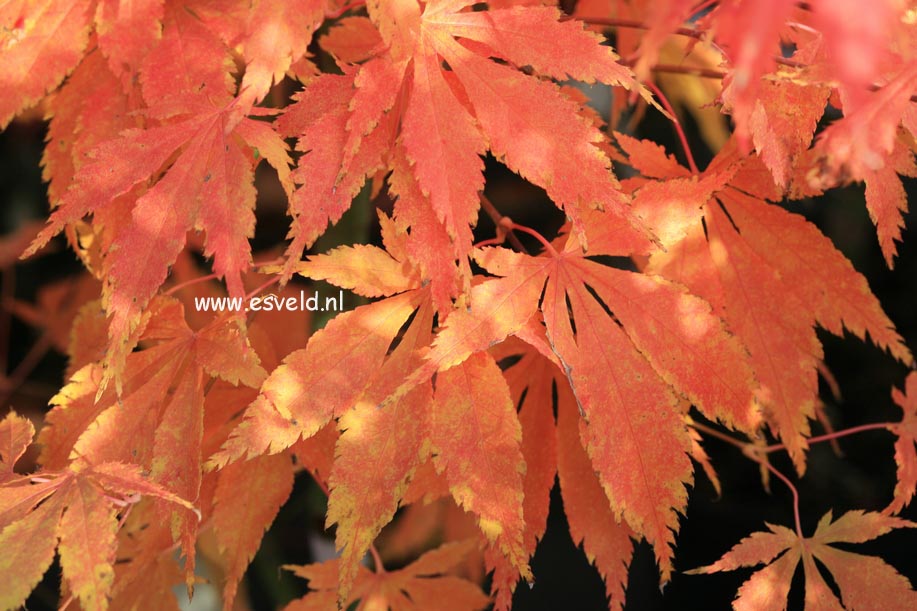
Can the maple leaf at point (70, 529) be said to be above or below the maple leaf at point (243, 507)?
above

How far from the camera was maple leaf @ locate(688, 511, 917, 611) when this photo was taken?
560 mm

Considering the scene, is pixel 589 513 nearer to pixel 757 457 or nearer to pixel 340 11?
pixel 757 457

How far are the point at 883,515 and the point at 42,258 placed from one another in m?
1.90

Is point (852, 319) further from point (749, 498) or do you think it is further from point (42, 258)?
point (42, 258)

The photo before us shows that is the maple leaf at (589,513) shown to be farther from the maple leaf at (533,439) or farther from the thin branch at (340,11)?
the thin branch at (340,11)

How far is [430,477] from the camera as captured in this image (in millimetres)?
596

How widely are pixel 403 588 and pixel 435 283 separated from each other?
0.38 meters

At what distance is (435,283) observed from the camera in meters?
0.50

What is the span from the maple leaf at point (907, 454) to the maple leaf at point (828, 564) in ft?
0.08

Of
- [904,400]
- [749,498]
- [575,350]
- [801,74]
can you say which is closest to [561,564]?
[749,498]

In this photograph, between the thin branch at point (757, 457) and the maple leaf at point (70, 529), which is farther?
the thin branch at point (757, 457)

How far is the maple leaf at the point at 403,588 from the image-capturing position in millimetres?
719

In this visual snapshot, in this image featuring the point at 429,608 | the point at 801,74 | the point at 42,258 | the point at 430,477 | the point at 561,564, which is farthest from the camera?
the point at 42,258

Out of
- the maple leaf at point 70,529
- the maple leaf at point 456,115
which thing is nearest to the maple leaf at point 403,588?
the maple leaf at point 70,529
